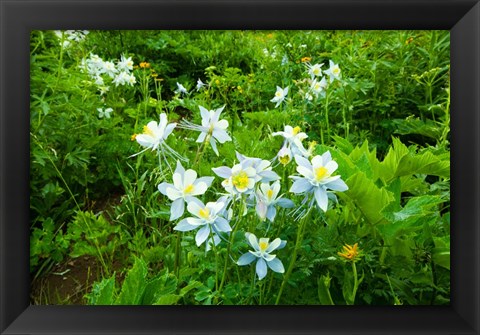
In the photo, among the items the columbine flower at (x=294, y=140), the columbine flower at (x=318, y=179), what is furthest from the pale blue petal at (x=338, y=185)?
the columbine flower at (x=294, y=140)

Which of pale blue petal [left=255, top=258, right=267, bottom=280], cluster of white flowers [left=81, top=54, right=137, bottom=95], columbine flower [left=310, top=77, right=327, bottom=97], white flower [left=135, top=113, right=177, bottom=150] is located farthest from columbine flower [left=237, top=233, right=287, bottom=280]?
cluster of white flowers [left=81, top=54, right=137, bottom=95]

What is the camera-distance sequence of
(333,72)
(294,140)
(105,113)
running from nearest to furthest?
(294,140) < (333,72) < (105,113)

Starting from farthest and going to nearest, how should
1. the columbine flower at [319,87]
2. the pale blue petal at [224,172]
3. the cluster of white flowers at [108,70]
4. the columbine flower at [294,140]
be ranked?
1. the cluster of white flowers at [108,70]
2. the columbine flower at [319,87]
3. the columbine flower at [294,140]
4. the pale blue petal at [224,172]

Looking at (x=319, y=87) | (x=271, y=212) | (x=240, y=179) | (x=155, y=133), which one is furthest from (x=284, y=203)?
(x=319, y=87)

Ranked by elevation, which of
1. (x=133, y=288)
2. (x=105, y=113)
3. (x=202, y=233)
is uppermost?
(x=105, y=113)

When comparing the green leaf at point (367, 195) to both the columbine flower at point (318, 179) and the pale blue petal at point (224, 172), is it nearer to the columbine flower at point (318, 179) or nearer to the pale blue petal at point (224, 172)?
the columbine flower at point (318, 179)

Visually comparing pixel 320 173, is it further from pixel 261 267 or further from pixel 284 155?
pixel 261 267
